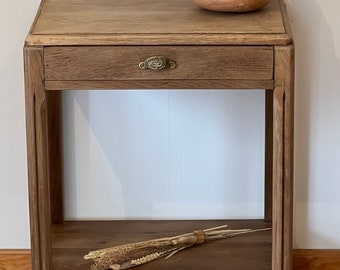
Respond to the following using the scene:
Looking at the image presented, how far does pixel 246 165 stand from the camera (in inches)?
93.7

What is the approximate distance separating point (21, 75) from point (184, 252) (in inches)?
24.2

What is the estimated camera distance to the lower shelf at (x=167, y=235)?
2.25 meters

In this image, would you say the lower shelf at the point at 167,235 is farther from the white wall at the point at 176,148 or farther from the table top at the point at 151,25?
the table top at the point at 151,25

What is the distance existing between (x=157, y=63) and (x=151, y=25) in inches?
4.7

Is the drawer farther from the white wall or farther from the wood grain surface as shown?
the wood grain surface

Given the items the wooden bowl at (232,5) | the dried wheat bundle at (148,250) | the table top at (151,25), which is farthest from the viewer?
the dried wheat bundle at (148,250)

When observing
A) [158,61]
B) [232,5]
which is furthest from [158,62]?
[232,5]

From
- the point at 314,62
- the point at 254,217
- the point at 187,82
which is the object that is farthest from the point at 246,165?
the point at 187,82

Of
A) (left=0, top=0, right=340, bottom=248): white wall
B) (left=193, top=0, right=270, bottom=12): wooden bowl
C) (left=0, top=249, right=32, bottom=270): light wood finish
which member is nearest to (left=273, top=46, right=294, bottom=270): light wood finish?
(left=193, top=0, right=270, bottom=12): wooden bowl

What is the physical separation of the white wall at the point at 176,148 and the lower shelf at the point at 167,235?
4 cm

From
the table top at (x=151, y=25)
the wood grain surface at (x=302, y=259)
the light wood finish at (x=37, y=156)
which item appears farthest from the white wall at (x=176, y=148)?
the light wood finish at (x=37, y=156)

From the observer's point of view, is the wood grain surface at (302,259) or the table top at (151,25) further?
the wood grain surface at (302,259)

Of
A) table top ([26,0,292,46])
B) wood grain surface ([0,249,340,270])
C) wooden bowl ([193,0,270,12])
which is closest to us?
table top ([26,0,292,46])

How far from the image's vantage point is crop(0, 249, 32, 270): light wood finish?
7.93ft
